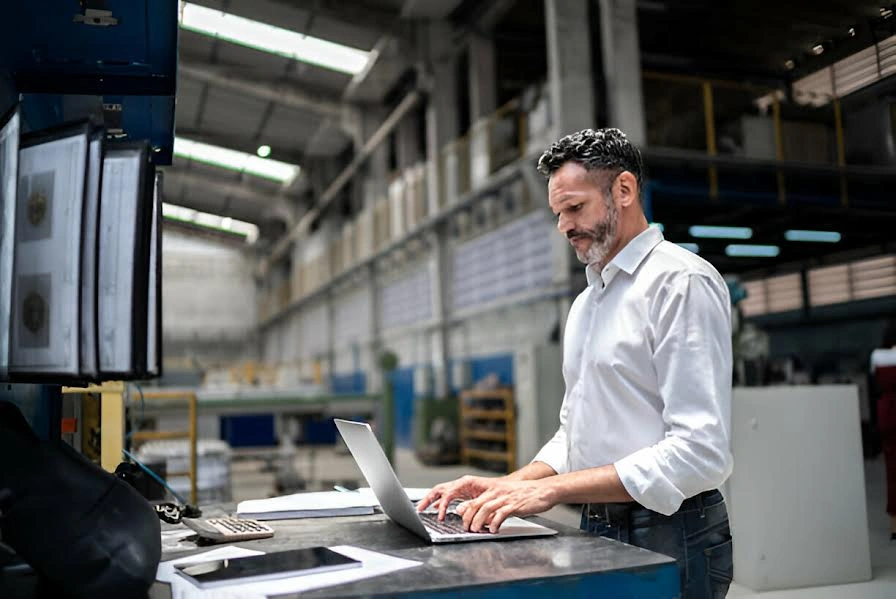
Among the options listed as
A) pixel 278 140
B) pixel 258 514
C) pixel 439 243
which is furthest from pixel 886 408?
pixel 439 243

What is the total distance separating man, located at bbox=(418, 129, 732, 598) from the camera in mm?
1303

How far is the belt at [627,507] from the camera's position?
1438mm

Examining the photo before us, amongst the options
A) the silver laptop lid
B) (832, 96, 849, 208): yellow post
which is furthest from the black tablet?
(832, 96, 849, 208): yellow post

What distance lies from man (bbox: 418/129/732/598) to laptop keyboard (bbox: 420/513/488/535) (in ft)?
0.07

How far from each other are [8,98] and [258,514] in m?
0.99

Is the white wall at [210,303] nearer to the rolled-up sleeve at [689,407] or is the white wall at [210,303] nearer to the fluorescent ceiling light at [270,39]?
the fluorescent ceiling light at [270,39]

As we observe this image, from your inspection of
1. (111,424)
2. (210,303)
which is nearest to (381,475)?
(111,424)

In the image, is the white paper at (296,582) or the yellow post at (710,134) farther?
the yellow post at (710,134)

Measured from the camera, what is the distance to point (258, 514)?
1.60m

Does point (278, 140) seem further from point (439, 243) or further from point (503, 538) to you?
point (439, 243)

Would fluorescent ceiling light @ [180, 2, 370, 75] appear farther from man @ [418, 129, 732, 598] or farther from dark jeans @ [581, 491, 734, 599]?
dark jeans @ [581, 491, 734, 599]

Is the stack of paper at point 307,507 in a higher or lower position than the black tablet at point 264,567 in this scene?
lower

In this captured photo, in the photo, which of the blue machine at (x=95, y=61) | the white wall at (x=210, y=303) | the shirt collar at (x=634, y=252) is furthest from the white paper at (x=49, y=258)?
the white wall at (x=210, y=303)

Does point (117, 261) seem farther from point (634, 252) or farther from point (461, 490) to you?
point (634, 252)
